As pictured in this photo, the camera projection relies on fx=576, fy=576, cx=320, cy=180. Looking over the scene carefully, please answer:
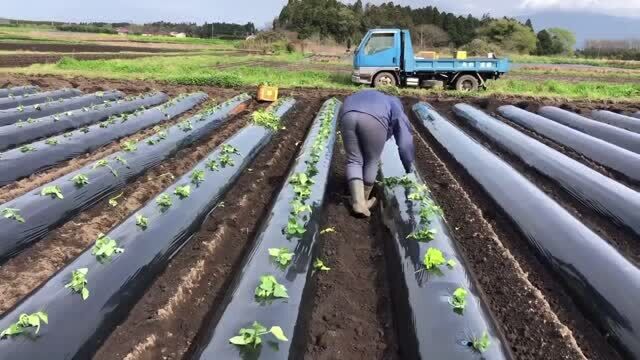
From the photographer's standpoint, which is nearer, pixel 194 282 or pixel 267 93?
pixel 194 282

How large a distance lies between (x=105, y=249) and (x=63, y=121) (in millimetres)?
7373

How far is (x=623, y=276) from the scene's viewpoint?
4.71 meters

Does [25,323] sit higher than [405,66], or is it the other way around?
[405,66]

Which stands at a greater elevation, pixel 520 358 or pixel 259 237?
pixel 259 237

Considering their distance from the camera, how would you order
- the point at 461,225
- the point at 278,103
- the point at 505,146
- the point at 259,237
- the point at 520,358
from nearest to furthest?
the point at 520,358, the point at 259,237, the point at 461,225, the point at 505,146, the point at 278,103

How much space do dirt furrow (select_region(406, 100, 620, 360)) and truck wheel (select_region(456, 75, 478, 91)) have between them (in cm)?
1309

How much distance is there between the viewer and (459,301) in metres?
4.13

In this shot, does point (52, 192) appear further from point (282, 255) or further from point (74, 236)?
point (282, 255)

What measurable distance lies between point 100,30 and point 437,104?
9532cm

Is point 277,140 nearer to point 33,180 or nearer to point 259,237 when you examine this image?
point 33,180

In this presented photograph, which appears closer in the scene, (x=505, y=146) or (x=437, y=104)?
(x=505, y=146)

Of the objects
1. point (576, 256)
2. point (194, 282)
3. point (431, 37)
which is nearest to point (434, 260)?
point (576, 256)

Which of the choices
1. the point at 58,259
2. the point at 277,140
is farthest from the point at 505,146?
the point at 58,259

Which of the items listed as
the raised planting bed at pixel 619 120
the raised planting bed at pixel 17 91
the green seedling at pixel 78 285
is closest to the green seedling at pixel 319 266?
the green seedling at pixel 78 285
